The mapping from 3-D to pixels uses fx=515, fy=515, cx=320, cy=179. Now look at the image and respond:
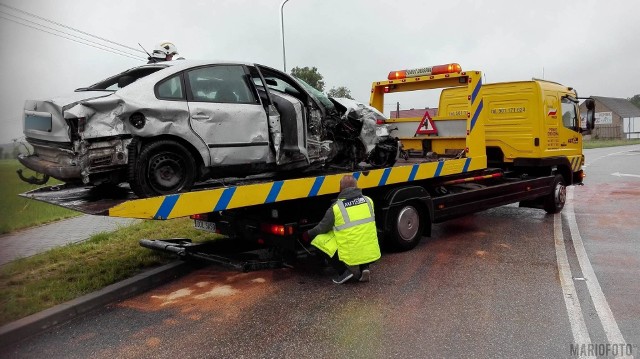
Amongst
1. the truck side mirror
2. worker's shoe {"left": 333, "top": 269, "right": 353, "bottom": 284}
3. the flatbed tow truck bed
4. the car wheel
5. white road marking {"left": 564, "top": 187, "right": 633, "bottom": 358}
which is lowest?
white road marking {"left": 564, "top": 187, "right": 633, "bottom": 358}

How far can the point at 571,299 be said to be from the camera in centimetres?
486

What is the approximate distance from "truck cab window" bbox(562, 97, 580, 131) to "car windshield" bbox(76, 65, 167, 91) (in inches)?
295

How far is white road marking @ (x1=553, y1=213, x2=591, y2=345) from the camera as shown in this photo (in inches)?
158

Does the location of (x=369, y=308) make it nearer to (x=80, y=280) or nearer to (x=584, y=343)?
(x=584, y=343)

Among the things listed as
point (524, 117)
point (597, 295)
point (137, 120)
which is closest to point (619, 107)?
point (524, 117)

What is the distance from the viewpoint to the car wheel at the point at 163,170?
14.8 feet

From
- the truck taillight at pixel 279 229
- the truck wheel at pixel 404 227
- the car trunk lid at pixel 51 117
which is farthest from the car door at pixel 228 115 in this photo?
the truck wheel at pixel 404 227

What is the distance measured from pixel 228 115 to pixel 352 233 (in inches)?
68.5

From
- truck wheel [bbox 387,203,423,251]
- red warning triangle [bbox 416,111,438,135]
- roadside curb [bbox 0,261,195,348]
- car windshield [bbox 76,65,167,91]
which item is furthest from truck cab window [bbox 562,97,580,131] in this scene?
car windshield [bbox 76,65,167,91]

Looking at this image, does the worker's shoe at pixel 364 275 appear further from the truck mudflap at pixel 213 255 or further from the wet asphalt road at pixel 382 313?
the truck mudflap at pixel 213 255

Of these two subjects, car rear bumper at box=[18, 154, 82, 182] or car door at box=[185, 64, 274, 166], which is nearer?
car rear bumper at box=[18, 154, 82, 182]

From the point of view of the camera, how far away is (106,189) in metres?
5.09

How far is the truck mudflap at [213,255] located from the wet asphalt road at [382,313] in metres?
0.20

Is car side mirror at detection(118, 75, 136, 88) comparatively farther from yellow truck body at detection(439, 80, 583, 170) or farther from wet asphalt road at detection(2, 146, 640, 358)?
yellow truck body at detection(439, 80, 583, 170)
